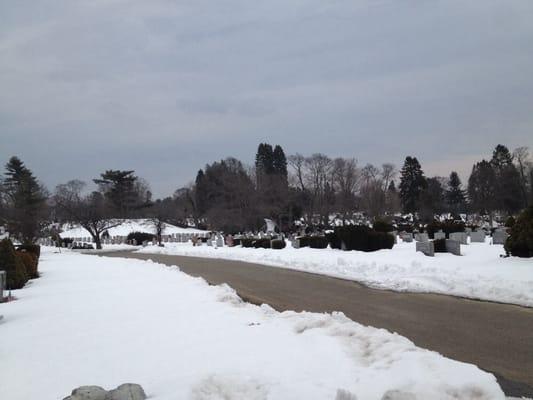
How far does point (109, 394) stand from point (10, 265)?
1363 cm

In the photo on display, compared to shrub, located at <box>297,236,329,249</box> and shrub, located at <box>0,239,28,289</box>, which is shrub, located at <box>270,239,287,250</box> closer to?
shrub, located at <box>297,236,329,249</box>

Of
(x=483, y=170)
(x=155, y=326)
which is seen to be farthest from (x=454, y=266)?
(x=483, y=170)

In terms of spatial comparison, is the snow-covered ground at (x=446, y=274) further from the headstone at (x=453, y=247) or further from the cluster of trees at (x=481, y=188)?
Answer: the cluster of trees at (x=481, y=188)

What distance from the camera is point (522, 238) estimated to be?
1636cm

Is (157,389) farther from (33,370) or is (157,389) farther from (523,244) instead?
(523,244)

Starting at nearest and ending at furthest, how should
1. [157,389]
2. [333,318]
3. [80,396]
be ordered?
[80,396], [157,389], [333,318]

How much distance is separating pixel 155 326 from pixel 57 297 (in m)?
5.94

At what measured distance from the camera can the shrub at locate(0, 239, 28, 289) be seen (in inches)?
650

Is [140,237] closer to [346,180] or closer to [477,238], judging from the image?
[346,180]

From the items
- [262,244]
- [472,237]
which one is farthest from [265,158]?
[472,237]

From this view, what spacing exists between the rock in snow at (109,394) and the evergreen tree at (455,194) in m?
121

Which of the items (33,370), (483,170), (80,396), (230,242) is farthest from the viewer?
(483,170)

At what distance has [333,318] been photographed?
28.2 ft

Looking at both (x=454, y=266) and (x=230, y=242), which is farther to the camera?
(x=230, y=242)
